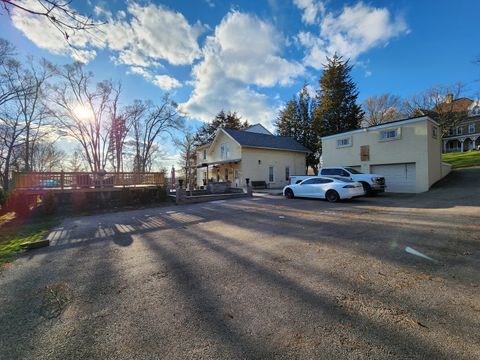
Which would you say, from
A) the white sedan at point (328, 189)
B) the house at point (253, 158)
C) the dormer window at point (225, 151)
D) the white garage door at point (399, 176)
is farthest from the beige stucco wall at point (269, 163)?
the white garage door at point (399, 176)

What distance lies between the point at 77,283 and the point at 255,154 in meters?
20.0

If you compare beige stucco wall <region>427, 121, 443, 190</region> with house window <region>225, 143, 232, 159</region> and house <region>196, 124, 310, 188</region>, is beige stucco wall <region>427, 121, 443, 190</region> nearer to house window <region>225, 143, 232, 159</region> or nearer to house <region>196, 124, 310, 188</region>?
house <region>196, 124, 310, 188</region>

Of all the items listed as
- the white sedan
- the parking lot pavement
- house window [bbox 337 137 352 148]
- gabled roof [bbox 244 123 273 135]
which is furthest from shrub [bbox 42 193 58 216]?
gabled roof [bbox 244 123 273 135]

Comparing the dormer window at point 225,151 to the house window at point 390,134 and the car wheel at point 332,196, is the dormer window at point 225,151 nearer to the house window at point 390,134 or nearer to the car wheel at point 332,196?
the house window at point 390,134

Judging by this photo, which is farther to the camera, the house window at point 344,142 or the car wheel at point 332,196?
the house window at point 344,142

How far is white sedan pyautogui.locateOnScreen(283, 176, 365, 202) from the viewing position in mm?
11094

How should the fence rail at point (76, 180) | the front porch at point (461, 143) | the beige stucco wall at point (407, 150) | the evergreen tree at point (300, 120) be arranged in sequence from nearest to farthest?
the fence rail at point (76, 180) < the beige stucco wall at point (407, 150) < the evergreen tree at point (300, 120) < the front porch at point (461, 143)

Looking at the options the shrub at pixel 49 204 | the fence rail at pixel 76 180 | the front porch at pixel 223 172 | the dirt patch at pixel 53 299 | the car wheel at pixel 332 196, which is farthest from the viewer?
the front porch at pixel 223 172

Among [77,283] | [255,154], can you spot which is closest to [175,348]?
[77,283]

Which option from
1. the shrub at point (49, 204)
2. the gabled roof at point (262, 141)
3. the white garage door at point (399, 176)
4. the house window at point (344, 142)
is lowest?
the shrub at point (49, 204)

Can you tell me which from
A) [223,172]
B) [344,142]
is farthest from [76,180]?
[344,142]

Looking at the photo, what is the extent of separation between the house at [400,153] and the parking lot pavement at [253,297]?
10.2m

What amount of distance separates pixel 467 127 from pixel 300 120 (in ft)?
101

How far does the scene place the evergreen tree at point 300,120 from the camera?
3269 cm
